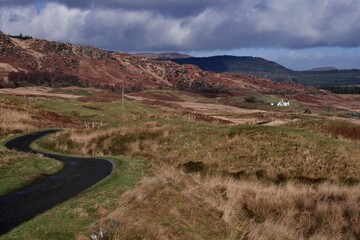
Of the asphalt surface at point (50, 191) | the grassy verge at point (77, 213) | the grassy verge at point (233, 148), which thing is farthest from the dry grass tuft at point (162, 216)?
the grassy verge at point (233, 148)

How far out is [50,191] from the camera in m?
20.2

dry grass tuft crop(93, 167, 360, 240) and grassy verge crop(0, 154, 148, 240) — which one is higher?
grassy verge crop(0, 154, 148, 240)

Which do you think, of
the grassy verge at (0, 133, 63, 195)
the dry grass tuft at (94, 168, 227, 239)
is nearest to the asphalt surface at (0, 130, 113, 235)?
the grassy verge at (0, 133, 63, 195)

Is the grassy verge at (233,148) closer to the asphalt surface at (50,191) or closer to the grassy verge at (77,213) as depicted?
the asphalt surface at (50,191)

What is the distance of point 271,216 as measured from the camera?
21.8 metres

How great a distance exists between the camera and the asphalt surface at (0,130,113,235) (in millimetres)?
15981

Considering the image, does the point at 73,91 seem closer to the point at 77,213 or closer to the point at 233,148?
the point at 233,148

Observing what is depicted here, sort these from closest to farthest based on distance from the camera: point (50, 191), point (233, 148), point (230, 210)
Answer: point (50, 191) → point (230, 210) → point (233, 148)

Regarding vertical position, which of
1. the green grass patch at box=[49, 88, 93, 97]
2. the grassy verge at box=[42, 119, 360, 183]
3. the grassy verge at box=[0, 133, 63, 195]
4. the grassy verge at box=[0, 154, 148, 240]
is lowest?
the green grass patch at box=[49, 88, 93, 97]

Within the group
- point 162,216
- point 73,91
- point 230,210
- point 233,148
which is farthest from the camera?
point 73,91

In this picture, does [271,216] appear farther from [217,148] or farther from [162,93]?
[162,93]

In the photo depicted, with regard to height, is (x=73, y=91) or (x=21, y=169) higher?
(x=21, y=169)

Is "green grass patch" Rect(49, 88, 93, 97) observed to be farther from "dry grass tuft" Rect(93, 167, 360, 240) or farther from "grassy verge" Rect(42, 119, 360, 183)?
"dry grass tuft" Rect(93, 167, 360, 240)

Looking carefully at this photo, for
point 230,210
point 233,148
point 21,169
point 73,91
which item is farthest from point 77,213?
point 73,91
